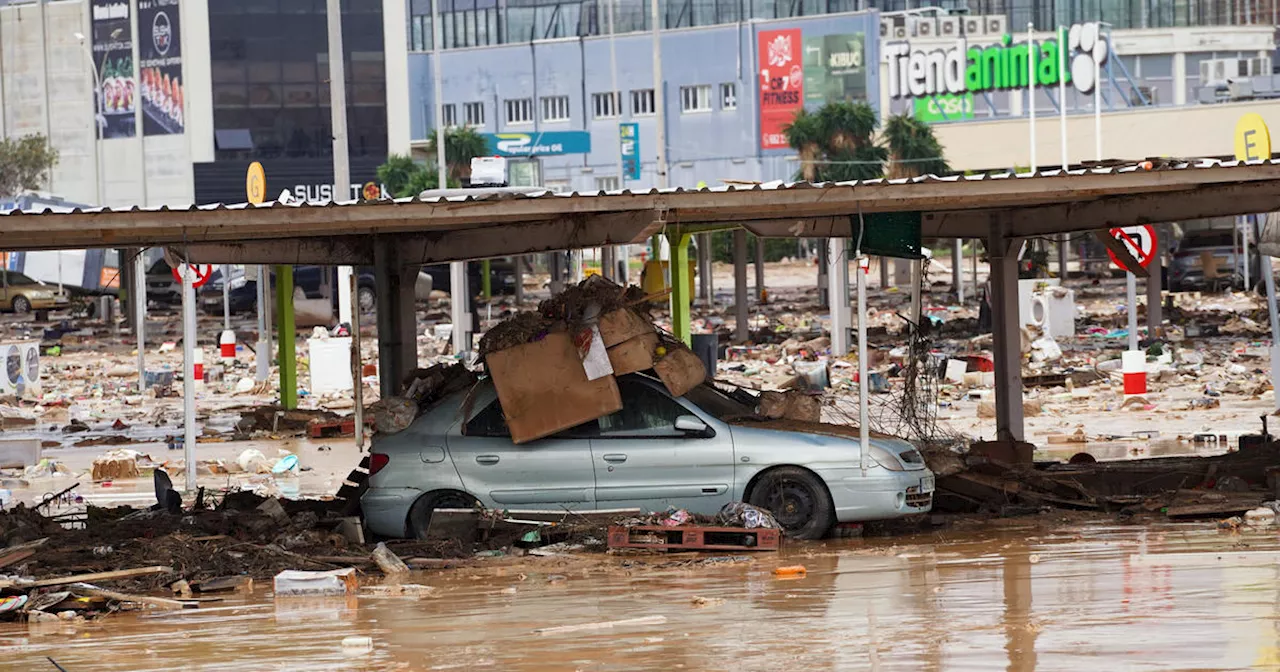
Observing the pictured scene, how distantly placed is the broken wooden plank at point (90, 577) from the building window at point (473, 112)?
74267 millimetres

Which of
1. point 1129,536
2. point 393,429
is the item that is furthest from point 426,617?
point 1129,536

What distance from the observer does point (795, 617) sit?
371 inches

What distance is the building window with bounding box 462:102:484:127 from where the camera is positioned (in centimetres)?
8475

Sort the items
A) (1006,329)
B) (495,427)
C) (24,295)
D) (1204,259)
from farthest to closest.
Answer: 1. (24,295)
2. (1204,259)
3. (1006,329)
4. (495,427)

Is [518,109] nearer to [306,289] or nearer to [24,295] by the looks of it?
[24,295]

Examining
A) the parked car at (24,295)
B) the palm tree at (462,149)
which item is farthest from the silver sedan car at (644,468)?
the palm tree at (462,149)

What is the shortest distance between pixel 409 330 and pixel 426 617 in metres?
7.14

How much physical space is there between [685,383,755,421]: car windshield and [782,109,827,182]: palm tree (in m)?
54.3

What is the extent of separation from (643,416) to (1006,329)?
5700 mm

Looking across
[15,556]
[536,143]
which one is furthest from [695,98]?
[15,556]

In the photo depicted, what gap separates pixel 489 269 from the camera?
5706cm

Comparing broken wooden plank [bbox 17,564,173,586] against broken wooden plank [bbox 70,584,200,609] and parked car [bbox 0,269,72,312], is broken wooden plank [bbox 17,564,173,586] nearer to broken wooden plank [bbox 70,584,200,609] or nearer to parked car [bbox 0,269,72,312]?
broken wooden plank [bbox 70,584,200,609]

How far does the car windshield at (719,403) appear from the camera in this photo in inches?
507

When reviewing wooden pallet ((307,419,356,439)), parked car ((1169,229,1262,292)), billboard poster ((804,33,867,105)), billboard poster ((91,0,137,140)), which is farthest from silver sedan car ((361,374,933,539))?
billboard poster ((91,0,137,140))
